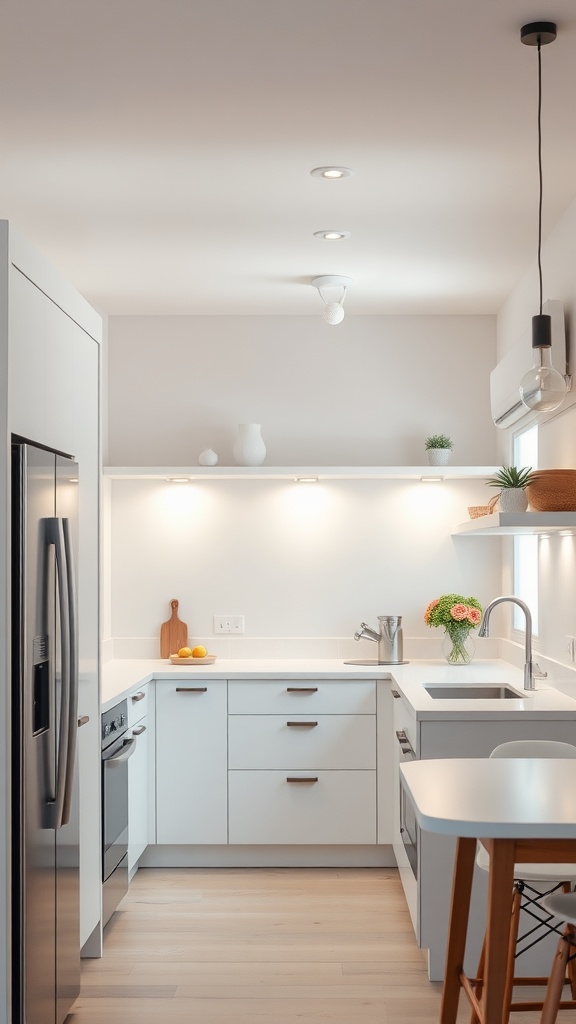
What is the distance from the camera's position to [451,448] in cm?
533

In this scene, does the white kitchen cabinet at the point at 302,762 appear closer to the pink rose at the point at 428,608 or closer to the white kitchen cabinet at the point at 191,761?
the white kitchen cabinet at the point at 191,761

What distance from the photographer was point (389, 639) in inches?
204

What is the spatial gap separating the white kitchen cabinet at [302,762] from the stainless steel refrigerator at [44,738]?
1655 millimetres

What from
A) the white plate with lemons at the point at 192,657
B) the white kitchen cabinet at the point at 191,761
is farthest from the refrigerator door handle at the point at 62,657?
the white plate with lemons at the point at 192,657

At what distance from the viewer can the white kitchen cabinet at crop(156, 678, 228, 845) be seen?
477 cm

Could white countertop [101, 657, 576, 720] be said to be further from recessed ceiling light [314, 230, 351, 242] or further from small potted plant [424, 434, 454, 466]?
recessed ceiling light [314, 230, 351, 242]

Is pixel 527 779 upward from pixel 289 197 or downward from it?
downward

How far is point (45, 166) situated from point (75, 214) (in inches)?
18.4

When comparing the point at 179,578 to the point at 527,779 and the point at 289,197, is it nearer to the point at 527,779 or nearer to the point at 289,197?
the point at 289,197

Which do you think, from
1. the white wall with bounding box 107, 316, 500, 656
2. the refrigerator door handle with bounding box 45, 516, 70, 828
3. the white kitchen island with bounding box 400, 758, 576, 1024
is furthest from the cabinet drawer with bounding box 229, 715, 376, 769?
the white kitchen island with bounding box 400, 758, 576, 1024

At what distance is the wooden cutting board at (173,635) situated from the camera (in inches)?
211

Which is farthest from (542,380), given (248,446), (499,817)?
(248,446)

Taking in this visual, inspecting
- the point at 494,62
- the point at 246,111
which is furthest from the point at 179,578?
the point at 494,62

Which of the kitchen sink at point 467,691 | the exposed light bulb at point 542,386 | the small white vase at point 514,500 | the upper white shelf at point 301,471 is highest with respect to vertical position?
the exposed light bulb at point 542,386
